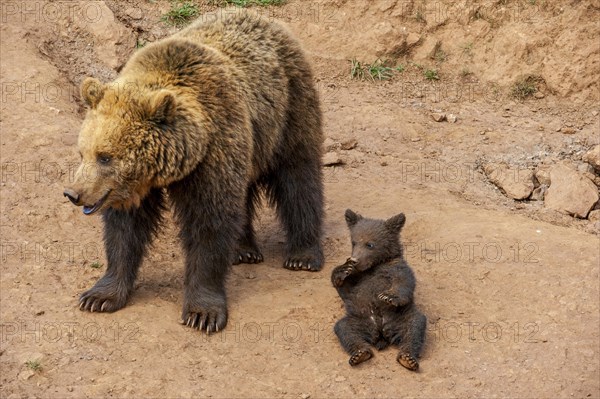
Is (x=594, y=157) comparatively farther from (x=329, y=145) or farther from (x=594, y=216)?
(x=329, y=145)

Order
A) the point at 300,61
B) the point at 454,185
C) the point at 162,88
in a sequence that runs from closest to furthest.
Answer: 1. the point at 162,88
2. the point at 300,61
3. the point at 454,185

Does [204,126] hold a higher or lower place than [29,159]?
higher

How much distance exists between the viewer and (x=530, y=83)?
12.7m

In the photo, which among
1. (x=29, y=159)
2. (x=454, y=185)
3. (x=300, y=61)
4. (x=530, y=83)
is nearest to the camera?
(x=300, y=61)

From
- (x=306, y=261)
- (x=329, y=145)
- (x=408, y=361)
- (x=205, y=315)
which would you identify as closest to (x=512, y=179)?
(x=329, y=145)

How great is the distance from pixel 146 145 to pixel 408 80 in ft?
21.7

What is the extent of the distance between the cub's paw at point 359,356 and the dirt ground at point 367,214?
0.31 ft

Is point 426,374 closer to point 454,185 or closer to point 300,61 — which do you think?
point 300,61

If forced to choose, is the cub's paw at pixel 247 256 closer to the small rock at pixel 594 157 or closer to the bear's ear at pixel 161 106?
the bear's ear at pixel 161 106

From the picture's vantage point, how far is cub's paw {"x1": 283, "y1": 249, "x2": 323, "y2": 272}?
8.93 meters

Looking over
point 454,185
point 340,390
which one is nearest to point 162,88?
point 340,390

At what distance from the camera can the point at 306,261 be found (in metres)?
8.95

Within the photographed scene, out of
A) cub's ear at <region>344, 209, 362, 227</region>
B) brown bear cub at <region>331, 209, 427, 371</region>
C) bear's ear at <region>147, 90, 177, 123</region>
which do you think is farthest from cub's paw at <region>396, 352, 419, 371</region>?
bear's ear at <region>147, 90, 177, 123</region>

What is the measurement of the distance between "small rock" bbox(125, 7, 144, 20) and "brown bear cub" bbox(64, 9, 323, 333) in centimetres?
430
